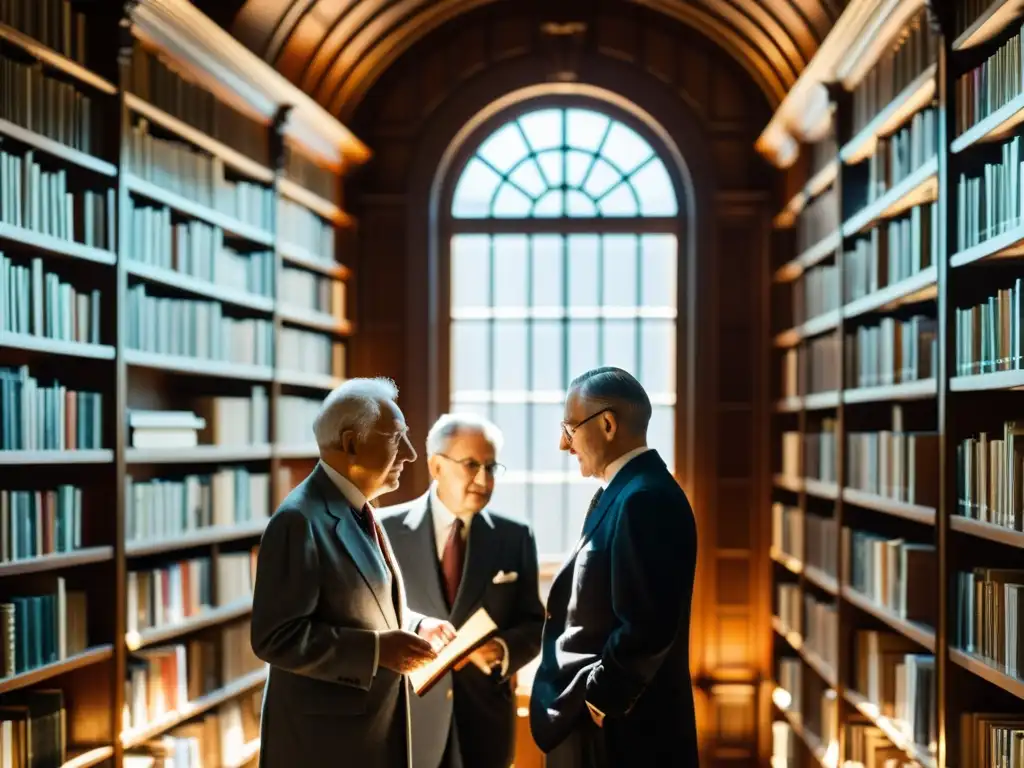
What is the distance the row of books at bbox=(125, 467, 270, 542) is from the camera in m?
5.22

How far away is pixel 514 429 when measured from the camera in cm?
838

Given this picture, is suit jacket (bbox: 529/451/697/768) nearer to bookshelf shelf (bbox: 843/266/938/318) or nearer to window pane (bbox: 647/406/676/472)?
bookshelf shelf (bbox: 843/266/938/318)

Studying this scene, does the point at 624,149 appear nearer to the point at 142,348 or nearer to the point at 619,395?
the point at 142,348

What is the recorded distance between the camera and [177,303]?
18.5ft

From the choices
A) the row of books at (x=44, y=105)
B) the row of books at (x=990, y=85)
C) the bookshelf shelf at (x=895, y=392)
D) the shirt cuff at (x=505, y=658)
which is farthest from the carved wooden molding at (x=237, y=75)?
the bookshelf shelf at (x=895, y=392)

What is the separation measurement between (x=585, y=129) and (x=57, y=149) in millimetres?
4519

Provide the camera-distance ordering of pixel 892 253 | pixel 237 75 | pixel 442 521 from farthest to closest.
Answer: pixel 237 75 < pixel 892 253 < pixel 442 521

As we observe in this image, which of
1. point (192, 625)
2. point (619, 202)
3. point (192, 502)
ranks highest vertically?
point (619, 202)

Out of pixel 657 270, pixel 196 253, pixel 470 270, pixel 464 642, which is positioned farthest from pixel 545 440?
pixel 464 642

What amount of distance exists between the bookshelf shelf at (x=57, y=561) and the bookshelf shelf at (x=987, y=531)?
3341mm

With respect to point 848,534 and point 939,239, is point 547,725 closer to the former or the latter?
point 939,239

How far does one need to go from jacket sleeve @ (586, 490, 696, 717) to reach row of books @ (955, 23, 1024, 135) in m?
1.79

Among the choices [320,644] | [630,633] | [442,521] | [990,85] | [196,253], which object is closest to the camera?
[320,644]

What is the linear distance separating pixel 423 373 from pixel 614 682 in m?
5.04
